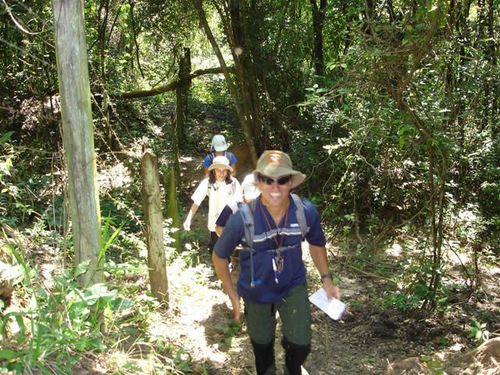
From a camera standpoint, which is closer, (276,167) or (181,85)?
(276,167)

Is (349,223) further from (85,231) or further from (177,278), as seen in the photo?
(85,231)

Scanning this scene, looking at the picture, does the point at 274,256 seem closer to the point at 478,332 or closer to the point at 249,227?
the point at 249,227

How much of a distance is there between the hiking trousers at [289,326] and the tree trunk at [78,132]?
1276mm

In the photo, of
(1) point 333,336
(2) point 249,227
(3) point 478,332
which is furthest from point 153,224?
(3) point 478,332

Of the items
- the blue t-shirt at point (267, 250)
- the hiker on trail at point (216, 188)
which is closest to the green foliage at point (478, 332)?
the blue t-shirt at point (267, 250)

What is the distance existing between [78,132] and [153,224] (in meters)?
1.71

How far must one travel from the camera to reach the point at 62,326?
2947 mm

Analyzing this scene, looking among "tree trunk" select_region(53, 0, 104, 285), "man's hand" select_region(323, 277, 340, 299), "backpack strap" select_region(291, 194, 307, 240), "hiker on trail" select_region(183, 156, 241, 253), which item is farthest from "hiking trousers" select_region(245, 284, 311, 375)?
"hiker on trail" select_region(183, 156, 241, 253)

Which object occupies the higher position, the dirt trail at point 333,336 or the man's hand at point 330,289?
the man's hand at point 330,289

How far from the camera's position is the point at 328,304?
126 inches

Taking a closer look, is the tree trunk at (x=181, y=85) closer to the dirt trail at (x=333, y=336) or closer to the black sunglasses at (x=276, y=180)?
the dirt trail at (x=333, y=336)

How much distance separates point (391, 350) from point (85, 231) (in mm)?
3581

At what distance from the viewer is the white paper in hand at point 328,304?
3.11 meters

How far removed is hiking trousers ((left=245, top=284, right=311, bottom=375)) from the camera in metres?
3.11
